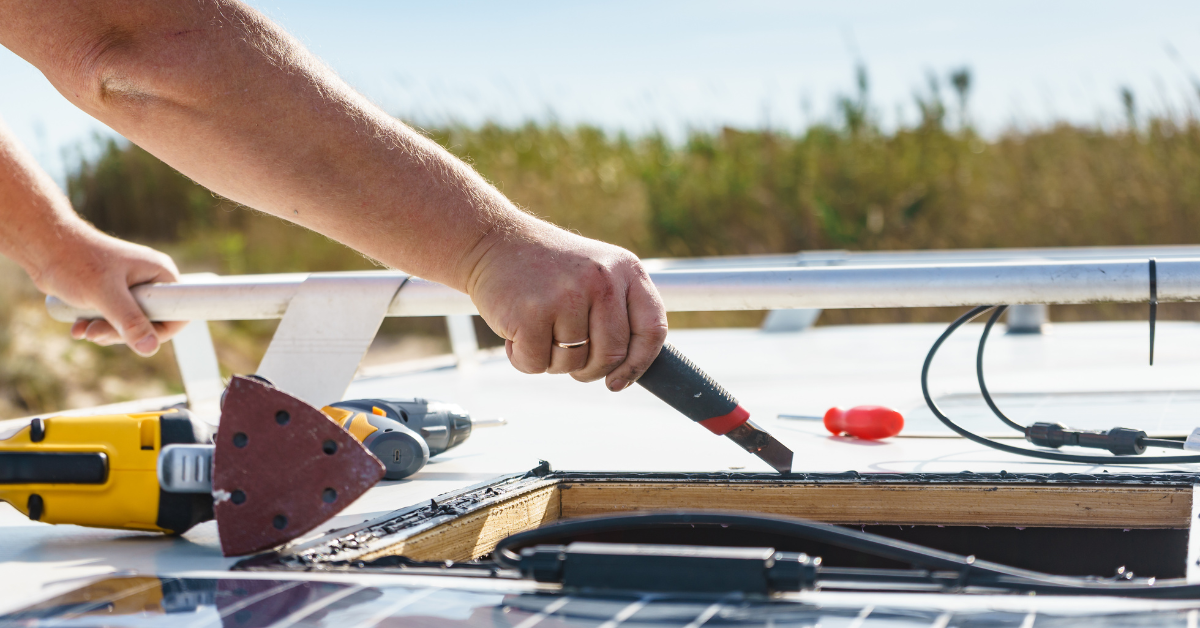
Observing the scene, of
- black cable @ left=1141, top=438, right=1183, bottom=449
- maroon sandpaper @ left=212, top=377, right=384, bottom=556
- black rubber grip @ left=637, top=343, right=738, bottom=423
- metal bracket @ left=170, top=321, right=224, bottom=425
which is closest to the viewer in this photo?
maroon sandpaper @ left=212, top=377, right=384, bottom=556

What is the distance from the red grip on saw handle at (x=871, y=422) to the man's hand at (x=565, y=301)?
0.50 meters

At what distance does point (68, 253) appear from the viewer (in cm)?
155

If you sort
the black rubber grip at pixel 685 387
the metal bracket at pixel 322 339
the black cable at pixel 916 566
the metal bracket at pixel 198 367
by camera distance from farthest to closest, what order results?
the metal bracket at pixel 198 367 → the metal bracket at pixel 322 339 → the black rubber grip at pixel 685 387 → the black cable at pixel 916 566

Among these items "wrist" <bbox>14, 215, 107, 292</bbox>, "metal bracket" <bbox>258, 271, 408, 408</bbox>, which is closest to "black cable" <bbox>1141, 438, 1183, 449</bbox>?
"metal bracket" <bbox>258, 271, 408, 408</bbox>

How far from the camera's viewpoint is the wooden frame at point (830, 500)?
93 cm

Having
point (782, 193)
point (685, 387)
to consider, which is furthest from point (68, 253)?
point (782, 193)

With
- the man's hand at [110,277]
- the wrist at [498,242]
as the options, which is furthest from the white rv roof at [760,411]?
the man's hand at [110,277]

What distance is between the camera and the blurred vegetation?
726 centimetres

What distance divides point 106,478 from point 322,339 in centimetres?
65

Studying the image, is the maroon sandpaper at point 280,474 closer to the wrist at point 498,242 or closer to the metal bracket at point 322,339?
the wrist at point 498,242

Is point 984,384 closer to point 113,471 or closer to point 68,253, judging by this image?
point 113,471

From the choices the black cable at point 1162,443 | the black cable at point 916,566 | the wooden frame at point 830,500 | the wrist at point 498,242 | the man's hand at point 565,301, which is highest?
the wrist at point 498,242

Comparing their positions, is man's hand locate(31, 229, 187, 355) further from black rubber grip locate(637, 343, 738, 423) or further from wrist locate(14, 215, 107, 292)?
black rubber grip locate(637, 343, 738, 423)

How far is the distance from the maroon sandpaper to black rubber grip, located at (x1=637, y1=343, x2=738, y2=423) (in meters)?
0.36
